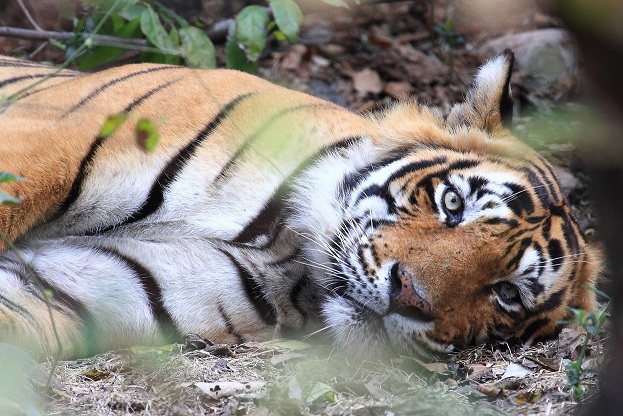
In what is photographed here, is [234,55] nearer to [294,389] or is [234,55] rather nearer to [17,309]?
[17,309]

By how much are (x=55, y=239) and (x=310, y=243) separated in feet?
3.42

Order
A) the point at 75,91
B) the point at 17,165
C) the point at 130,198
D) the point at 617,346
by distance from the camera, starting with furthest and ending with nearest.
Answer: the point at 75,91
the point at 130,198
the point at 17,165
the point at 617,346

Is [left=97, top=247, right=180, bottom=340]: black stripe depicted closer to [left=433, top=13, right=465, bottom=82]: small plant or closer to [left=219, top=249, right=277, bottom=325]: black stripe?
[left=219, top=249, right=277, bottom=325]: black stripe

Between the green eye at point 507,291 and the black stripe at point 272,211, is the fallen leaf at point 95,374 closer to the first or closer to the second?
the black stripe at point 272,211

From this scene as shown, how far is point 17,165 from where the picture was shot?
286 cm

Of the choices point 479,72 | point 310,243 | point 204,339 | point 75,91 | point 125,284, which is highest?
point 479,72

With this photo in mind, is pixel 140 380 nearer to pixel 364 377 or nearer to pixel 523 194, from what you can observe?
pixel 364 377

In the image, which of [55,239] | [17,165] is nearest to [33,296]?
[55,239]

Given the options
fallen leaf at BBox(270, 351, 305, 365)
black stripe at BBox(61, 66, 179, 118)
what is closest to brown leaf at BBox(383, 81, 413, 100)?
black stripe at BBox(61, 66, 179, 118)

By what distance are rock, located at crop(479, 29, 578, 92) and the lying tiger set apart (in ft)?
9.67

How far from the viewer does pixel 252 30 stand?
4633 millimetres

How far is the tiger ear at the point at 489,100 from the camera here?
3.37 meters

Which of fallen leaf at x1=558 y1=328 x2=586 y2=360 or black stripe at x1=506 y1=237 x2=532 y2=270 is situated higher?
black stripe at x1=506 y1=237 x2=532 y2=270

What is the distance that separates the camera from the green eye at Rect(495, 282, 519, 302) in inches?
120
